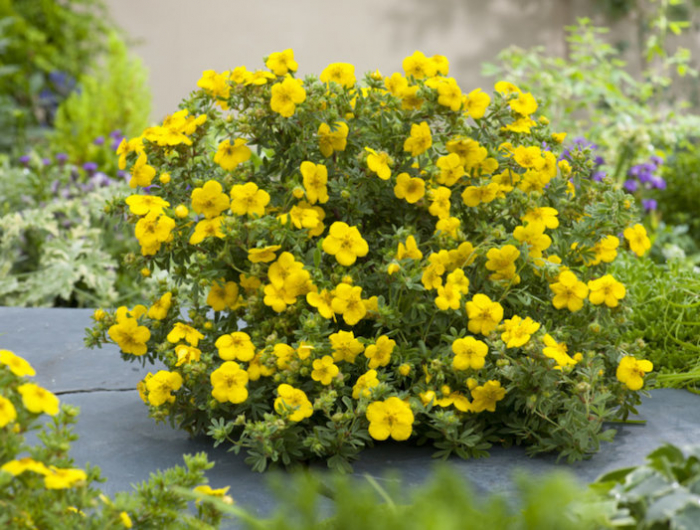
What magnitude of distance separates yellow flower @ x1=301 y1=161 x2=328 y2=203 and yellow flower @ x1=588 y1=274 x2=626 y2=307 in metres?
0.64

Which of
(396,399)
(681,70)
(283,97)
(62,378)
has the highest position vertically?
(681,70)

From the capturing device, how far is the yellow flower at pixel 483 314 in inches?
64.1

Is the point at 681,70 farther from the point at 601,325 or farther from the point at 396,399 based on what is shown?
the point at 396,399

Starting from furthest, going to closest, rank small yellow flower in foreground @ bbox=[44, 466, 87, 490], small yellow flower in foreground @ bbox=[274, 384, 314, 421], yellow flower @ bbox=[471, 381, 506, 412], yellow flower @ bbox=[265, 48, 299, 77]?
1. yellow flower @ bbox=[265, 48, 299, 77]
2. yellow flower @ bbox=[471, 381, 506, 412]
3. small yellow flower in foreground @ bbox=[274, 384, 314, 421]
4. small yellow flower in foreground @ bbox=[44, 466, 87, 490]

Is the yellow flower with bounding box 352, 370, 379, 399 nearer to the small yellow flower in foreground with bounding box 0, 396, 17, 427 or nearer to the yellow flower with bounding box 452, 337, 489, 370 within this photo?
the yellow flower with bounding box 452, 337, 489, 370

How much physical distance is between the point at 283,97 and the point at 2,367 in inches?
33.7

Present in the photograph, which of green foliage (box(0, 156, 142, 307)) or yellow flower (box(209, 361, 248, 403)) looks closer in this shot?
yellow flower (box(209, 361, 248, 403))

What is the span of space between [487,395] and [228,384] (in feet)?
1.84

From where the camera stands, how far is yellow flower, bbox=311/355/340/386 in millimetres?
1558

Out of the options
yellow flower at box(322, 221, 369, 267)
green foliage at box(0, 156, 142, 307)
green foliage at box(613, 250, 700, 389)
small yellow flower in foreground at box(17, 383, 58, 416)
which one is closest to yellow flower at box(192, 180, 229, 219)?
yellow flower at box(322, 221, 369, 267)

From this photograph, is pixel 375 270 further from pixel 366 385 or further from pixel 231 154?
pixel 231 154

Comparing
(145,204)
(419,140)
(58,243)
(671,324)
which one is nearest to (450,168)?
(419,140)

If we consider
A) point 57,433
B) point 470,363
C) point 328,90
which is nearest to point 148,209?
point 328,90

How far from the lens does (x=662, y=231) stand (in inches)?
176
